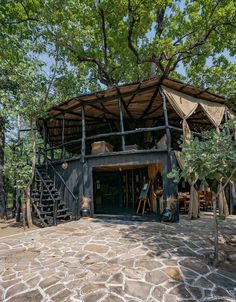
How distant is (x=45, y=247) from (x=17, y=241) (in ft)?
3.98

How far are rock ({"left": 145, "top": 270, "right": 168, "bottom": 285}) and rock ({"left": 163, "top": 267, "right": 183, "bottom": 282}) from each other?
126mm

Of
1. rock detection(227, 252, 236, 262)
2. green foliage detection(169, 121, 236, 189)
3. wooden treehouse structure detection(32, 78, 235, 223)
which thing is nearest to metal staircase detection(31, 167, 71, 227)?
wooden treehouse structure detection(32, 78, 235, 223)

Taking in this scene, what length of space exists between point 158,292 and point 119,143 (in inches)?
431

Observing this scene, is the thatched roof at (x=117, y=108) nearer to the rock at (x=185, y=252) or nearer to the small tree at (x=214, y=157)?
the small tree at (x=214, y=157)

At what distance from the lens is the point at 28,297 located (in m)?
3.95

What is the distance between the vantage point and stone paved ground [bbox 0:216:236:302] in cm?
397

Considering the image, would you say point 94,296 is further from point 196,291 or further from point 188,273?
point 188,273

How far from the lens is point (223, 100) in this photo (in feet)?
35.6

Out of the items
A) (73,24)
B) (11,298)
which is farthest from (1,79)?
(11,298)

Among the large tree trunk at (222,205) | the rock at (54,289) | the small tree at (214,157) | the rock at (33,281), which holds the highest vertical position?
the small tree at (214,157)

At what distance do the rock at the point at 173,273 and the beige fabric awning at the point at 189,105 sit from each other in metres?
6.10

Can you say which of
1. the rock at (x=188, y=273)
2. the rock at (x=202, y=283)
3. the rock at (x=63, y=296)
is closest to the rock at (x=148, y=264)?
the rock at (x=188, y=273)

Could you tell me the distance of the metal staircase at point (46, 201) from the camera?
9711 millimetres

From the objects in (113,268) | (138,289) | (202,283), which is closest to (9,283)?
(113,268)
